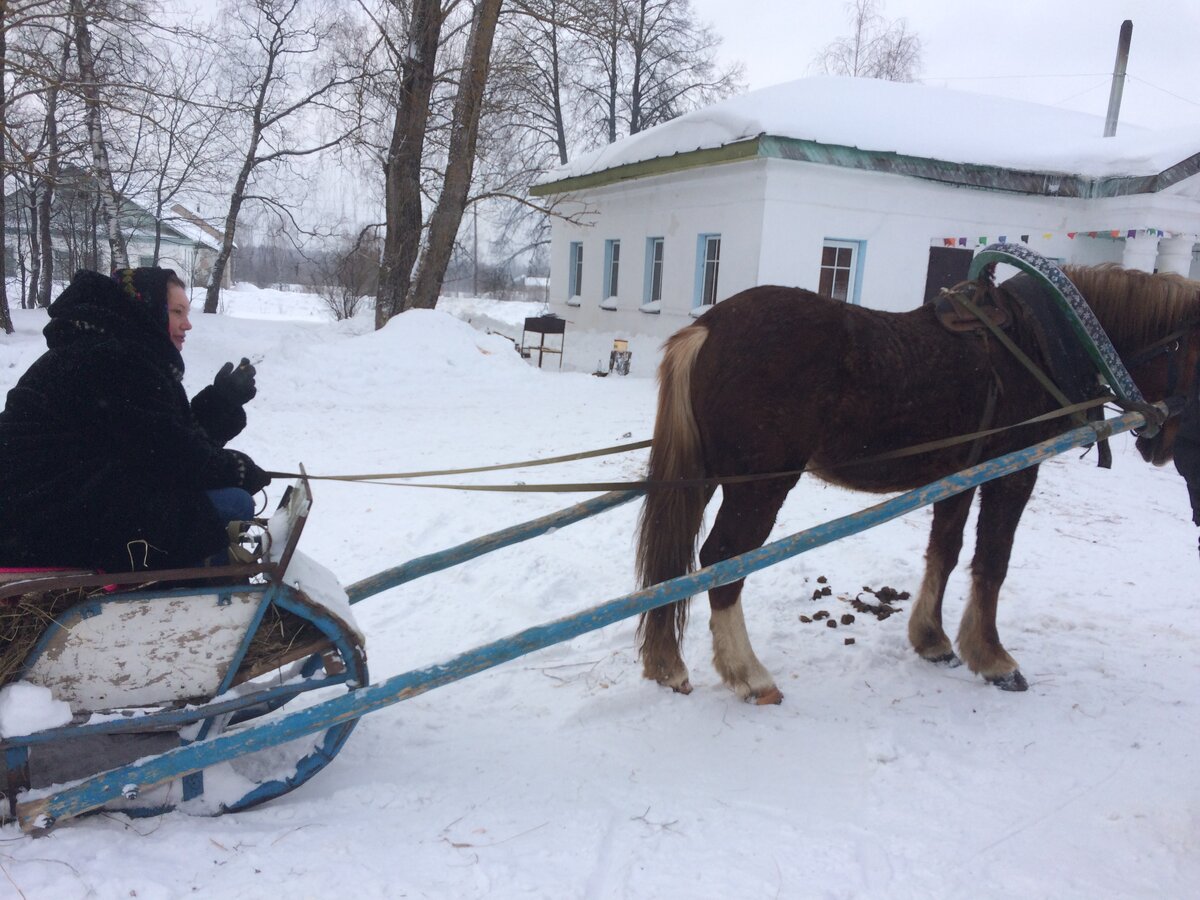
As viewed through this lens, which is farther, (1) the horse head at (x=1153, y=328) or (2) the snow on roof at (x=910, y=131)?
(2) the snow on roof at (x=910, y=131)

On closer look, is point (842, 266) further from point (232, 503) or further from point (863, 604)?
point (232, 503)

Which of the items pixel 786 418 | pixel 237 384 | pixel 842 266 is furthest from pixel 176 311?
pixel 842 266

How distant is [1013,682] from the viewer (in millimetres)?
3383

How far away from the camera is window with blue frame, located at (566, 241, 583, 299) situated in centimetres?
1877

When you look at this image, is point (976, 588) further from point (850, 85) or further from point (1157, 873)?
point (850, 85)

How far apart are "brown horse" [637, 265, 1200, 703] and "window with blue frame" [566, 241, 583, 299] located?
52.3 ft

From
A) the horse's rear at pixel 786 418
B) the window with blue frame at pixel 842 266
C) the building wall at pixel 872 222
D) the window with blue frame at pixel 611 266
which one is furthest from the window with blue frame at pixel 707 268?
the horse's rear at pixel 786 418

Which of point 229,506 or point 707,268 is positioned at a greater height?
point 707,268

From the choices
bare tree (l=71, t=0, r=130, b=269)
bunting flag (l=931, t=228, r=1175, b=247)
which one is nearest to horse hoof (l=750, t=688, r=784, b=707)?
bare tree (l=71, t=0, r=130, b=269)

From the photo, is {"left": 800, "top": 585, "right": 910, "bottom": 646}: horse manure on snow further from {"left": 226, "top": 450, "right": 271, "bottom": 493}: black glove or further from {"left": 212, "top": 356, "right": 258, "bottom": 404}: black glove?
{"left": 212, "top": 356, "right": 258, "bottom": 404}: black glove

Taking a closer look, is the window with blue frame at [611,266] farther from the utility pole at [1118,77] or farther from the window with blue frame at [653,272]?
the utility pole at [1118,77]

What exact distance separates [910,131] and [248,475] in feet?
41.2

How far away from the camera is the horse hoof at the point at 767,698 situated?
3.18m

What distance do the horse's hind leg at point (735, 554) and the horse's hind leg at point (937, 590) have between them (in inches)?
36.8
